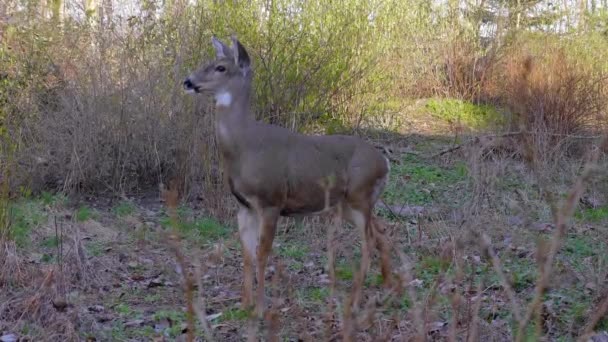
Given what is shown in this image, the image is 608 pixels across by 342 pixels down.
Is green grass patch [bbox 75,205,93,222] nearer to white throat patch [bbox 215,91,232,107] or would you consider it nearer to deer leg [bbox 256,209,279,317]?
white throat patch [bbox 215,91,232,107]

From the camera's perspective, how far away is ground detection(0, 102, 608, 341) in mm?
5297

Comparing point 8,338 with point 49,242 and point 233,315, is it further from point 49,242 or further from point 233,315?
point 49,242

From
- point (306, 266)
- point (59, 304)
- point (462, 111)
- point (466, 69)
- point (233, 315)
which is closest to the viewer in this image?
point (59, 304)

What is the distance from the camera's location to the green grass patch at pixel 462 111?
1487 cm

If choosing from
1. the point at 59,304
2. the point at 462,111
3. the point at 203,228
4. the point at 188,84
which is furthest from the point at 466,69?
the point at 59,304

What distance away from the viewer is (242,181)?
6000mm

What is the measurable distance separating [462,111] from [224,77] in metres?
10.7

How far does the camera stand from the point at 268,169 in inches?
240

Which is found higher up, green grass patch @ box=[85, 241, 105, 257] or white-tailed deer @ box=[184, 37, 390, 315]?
white-tailed deer @ box=[184, 37, 390, 315]

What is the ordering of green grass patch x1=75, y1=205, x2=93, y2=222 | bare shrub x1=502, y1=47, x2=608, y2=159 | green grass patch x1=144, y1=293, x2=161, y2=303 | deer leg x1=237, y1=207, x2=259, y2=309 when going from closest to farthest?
deer leg x1=237, y1=207, x2=259, y2=309, green grass patch x1=144, y1=293, x2=161, y2=303, green grass patch x1=75, y1=205, x2=93, y2=222, bare shrub x1=502, y1=47, x2=608, y2=159

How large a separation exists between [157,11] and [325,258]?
408 cm

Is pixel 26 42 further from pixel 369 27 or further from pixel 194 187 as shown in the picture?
pixel 369 27

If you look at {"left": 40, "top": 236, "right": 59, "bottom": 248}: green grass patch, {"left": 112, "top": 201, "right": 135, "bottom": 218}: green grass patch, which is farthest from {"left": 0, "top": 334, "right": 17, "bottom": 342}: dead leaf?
{"left": 112, "top": 201, "right": 135, "bottom": 218}: green grass patch

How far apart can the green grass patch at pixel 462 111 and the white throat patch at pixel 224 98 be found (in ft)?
27.8
